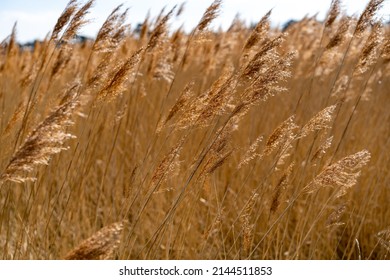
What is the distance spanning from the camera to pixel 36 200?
7.79 feet

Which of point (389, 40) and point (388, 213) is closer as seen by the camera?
point (389, 40)

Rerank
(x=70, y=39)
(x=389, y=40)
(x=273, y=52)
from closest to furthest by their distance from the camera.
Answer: (x=273, y=52) < (x=70, y=39) < (x=389, y=40)

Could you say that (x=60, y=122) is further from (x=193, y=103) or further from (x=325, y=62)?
(x=325, y=62)

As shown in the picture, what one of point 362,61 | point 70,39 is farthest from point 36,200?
point 362,61

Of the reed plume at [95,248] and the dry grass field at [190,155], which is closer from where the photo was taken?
the reed plume at [95,248]

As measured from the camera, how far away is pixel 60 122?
4.45ft

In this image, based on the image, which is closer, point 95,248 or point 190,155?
point 95,248

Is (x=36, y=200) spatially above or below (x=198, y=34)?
below

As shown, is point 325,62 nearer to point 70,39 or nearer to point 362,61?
point 362,61

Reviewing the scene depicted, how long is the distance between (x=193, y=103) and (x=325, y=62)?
207 cm

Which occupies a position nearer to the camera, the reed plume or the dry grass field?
the reed plume
